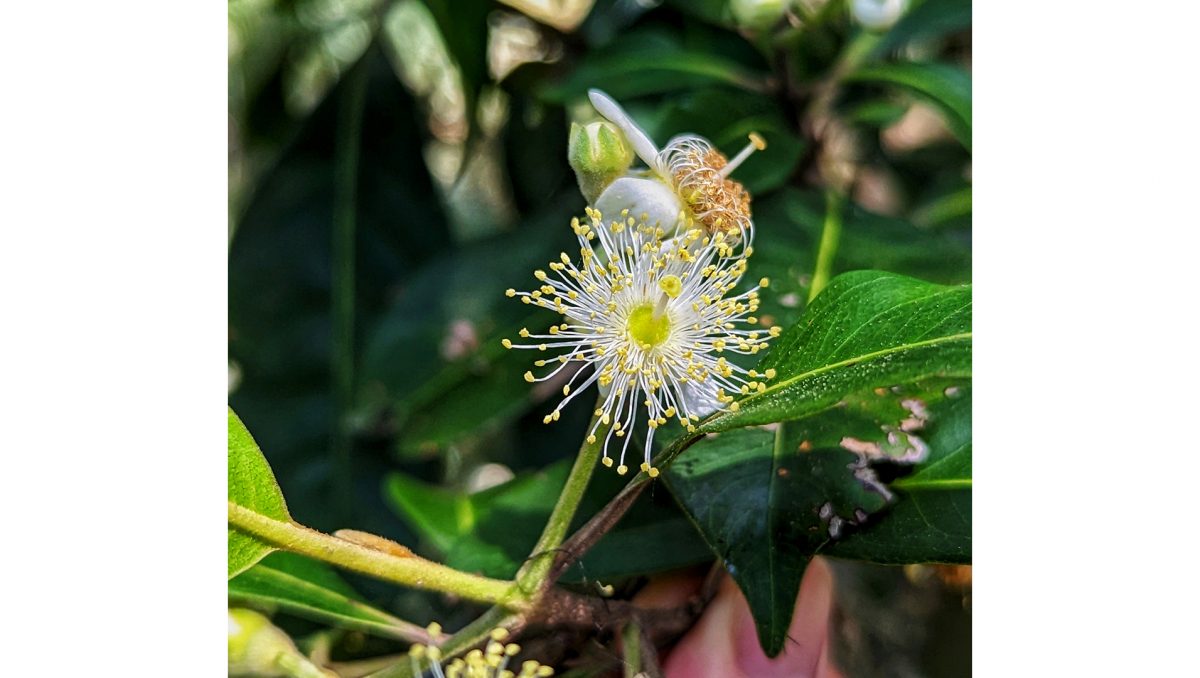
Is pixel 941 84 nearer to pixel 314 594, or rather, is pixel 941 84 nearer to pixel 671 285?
pixel 671 285

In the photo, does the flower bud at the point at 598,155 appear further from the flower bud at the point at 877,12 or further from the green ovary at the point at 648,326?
the flower bud at the point at 877,12

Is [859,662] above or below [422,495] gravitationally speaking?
below

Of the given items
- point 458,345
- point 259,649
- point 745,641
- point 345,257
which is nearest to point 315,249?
point 345,257

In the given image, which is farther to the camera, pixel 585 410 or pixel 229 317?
pixel 229 317

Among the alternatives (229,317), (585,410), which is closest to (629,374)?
(585,410)

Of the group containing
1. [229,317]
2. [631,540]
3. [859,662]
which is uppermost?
[229,317]

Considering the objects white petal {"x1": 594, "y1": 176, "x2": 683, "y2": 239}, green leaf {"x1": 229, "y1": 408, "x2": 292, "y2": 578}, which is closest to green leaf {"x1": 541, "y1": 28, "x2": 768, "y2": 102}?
white petal {"x1": 594, "y1": 176, "x2": 683, "y2": 239}
